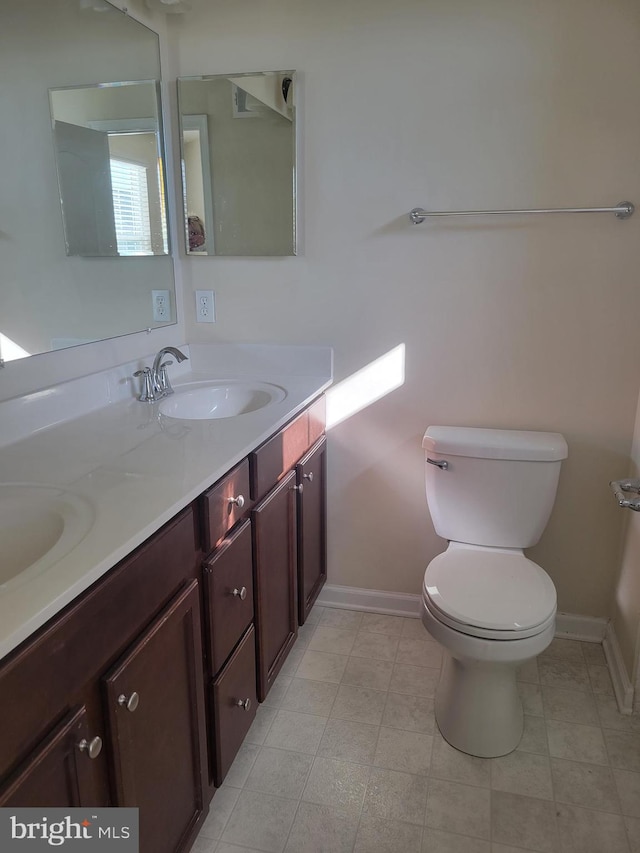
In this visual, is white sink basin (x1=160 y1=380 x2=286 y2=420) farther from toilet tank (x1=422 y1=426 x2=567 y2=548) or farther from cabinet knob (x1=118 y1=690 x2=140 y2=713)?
cabinet knob (x1=118 y1=690 x2=140 y2=713)

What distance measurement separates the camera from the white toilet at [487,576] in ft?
5.32

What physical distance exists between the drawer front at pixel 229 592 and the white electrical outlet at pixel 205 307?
1.03 m

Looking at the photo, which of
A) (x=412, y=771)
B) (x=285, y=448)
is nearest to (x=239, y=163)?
(x=285, y=448)

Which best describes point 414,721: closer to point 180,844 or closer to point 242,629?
Answer: point 242,629

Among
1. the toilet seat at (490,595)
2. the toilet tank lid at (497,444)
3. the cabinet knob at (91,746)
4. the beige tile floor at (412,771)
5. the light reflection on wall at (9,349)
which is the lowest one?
the beige tile floor at (412,771)

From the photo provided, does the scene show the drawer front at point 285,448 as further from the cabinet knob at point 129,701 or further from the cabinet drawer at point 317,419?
the cabinet knob at point 129,701

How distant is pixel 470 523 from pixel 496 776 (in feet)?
2.42

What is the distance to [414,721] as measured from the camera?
6.10 ft

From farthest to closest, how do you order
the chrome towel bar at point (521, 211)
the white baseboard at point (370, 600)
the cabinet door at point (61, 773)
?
1. the white baseboard at point (370, 600)
2. the chrome towel bar at point (521, 211)
3. the cabinet door at point (61, 773)

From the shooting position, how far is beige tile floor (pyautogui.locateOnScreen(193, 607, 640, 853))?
4.87 ft

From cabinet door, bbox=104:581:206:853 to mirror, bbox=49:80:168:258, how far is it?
1.13 meters

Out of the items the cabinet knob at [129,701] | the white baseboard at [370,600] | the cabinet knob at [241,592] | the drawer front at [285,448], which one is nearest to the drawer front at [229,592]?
the cabinet knob at [241,592]

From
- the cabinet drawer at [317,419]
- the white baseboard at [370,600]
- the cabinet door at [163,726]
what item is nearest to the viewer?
the cabinet door at [163,726]

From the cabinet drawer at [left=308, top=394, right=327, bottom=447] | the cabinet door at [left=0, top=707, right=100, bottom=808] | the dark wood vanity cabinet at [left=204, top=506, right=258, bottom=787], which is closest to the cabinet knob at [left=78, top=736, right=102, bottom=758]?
the cabinet door at [left=0, top=707, right=100, bottom=808]
